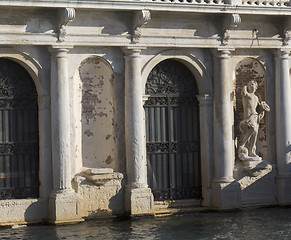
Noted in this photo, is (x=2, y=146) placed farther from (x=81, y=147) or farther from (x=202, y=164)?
(x=202, y=164)

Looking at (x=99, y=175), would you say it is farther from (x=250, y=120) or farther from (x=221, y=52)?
(x=221, y=52)

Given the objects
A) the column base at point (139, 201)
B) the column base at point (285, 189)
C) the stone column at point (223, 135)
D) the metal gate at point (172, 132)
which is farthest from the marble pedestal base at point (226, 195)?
the column base at point (139, 201)

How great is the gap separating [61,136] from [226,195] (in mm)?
4007

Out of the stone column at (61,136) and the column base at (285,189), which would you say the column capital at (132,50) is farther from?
the column base at (285,189)

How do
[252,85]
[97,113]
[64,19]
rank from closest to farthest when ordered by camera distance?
[64,19] → [97,113] → [252,85]

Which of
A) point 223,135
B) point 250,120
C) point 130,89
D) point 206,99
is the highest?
point 130,89

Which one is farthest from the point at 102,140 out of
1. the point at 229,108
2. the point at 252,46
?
the point at 252,46

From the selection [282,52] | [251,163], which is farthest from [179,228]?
[282,52]

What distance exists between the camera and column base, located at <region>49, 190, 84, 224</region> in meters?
15.9

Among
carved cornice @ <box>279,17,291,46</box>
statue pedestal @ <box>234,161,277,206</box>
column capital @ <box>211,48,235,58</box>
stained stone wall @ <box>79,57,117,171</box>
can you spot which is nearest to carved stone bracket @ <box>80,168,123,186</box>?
stained stone wall @ <box>79,57,117,171</box>

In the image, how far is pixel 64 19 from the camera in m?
15.8

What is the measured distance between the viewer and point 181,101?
704 inches

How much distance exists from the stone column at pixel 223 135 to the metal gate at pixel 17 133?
13.3 ft

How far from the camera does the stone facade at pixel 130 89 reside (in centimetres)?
1606
